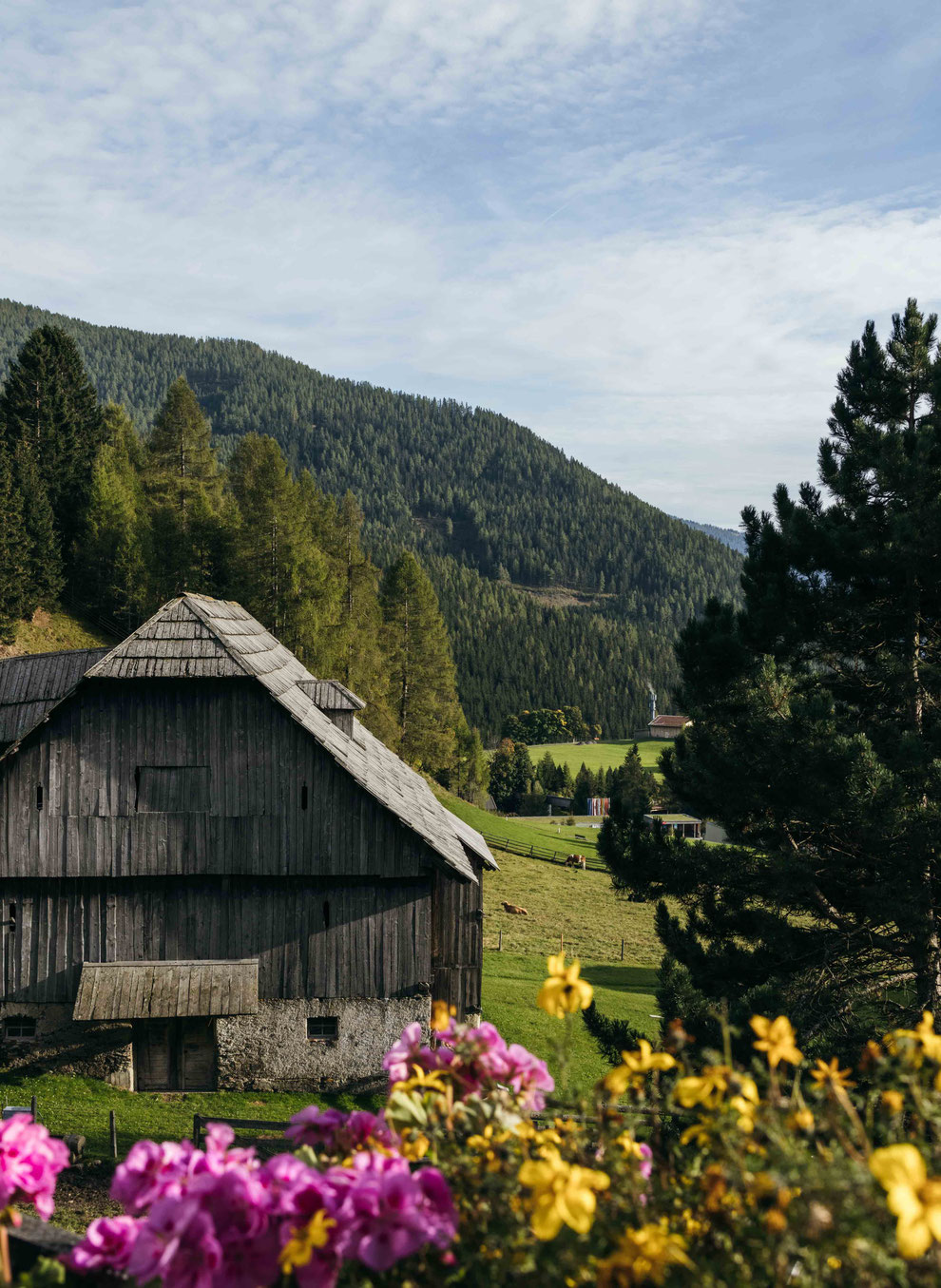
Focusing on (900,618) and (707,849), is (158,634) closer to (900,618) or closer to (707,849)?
Result: (707,849)

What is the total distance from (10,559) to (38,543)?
11.5ft

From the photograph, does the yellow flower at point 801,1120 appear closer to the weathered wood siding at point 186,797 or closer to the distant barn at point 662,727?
the weathered wood siding at point 186,797

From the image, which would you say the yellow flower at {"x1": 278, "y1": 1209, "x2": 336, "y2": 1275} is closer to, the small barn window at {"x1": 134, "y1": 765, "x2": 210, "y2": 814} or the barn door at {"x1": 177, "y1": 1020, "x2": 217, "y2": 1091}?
the small barn window at {"x1": 134, "y1": 765, "x2": 210, "y2": 814}

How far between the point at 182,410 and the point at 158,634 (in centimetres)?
4002

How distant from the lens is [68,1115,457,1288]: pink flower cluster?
2578 mm

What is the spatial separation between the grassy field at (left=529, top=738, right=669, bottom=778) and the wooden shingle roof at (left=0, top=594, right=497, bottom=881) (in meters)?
109

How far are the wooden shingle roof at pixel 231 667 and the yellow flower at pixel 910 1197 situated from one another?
55.1ft

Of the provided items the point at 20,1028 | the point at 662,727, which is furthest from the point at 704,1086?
the point at 662,727

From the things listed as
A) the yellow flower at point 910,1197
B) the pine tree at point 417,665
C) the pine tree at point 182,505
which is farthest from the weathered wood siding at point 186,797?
the pine tree at point 417,665

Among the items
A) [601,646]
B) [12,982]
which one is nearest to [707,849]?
[12,982]

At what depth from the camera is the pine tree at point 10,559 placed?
148 feet

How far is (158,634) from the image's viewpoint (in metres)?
18.7

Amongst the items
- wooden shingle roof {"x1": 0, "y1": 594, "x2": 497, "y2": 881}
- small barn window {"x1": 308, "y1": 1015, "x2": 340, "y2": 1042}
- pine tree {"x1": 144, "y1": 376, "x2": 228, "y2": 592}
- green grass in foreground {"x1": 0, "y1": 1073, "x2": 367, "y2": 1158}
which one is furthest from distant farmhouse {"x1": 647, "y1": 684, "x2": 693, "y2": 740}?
green grass in foreground {"x1": 0, "y1": 1073, "x2": 367, "y2": 1158}

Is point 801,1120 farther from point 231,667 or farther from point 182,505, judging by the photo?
point 182,505
